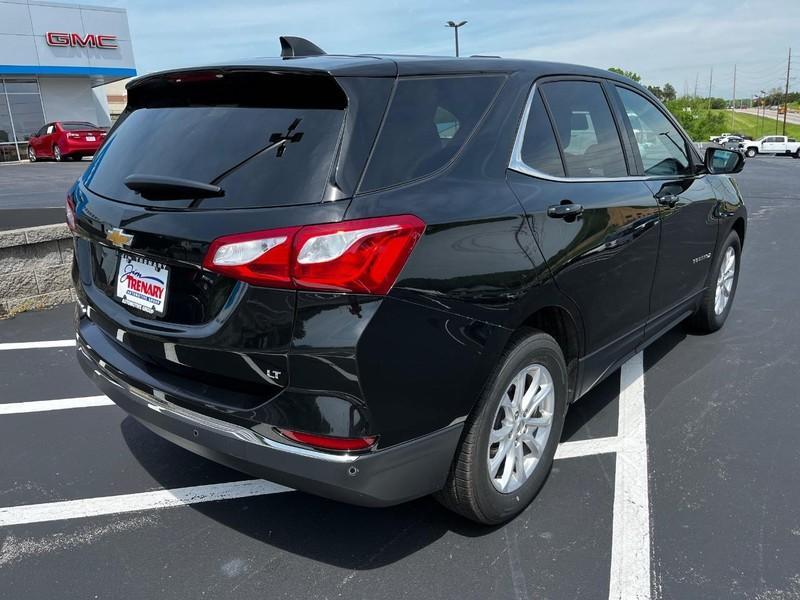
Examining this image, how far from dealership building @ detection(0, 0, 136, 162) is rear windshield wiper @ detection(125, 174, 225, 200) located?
28074mm

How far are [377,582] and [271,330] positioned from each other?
1067 mm

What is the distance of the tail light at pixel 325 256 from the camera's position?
1.97 metres

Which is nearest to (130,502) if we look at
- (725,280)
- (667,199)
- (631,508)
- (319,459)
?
(319,459)

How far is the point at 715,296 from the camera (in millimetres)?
4773

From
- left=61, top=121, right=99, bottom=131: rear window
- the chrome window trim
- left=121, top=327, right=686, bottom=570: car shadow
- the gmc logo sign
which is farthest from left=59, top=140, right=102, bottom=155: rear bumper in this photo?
the chrome window trim

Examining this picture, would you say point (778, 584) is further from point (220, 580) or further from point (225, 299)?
point (225, 299)

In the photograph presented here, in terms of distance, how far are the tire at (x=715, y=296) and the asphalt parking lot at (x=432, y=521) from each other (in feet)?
2.75

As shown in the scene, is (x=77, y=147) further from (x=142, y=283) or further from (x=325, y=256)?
(x=325, y=256)

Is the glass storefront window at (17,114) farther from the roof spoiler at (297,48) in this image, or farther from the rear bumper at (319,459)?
the rear bumper at (319,459)

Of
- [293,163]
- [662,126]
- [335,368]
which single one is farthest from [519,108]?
[662,126]

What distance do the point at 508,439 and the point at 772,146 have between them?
56293mm

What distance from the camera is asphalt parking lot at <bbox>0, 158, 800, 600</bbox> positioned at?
7.90ft

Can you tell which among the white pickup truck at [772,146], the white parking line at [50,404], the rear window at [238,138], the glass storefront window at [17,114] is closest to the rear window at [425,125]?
the rear window at [238,138]

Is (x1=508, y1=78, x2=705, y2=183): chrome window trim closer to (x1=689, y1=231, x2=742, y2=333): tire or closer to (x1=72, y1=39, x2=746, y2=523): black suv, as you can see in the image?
(x1=72, y1=39, x2=746, y2=523): black suv
